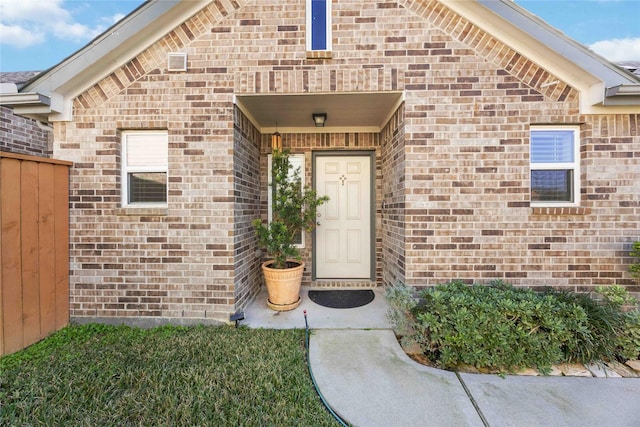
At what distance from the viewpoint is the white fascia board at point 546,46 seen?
313cm

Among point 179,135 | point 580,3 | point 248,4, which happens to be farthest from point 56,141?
point 580,3

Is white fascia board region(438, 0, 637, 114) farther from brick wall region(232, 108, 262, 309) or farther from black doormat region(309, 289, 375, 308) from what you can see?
black doormat region(309, 289, 375, 308)

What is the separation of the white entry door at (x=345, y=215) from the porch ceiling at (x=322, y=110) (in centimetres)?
63

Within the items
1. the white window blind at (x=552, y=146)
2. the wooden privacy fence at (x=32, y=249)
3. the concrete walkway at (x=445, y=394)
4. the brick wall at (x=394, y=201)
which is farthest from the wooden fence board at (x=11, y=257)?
the white window blind at (x=552, y=146)

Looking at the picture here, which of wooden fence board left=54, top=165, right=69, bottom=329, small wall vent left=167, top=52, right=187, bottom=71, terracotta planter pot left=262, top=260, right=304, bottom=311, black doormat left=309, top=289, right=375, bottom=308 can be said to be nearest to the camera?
wooden fence board left=54, top=165, right=69, bottom=329

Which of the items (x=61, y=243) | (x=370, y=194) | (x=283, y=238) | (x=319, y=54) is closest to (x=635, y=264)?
(x=370, y=194)

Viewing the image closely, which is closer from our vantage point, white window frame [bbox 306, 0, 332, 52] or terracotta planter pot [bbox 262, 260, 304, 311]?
white window frame [bbox 306, 0, 332, 52]

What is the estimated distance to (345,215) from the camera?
16.7 feet

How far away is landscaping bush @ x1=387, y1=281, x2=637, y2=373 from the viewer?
103 inches

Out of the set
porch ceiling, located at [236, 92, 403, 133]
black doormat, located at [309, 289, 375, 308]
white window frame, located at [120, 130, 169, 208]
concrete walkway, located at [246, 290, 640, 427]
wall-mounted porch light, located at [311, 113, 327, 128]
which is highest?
porch ceiling, located at [236, 92, 403, 133]

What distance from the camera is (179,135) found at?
3561mm

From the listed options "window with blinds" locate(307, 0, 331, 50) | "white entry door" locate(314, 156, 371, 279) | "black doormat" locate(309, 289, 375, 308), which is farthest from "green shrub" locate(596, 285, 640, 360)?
"window with blinds" locate(307, 0, 331, 50)

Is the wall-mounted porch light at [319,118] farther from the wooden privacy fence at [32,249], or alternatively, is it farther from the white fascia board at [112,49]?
the wooden privacy fence at [32,249]

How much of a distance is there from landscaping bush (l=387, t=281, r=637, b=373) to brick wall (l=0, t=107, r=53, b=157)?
698cm
